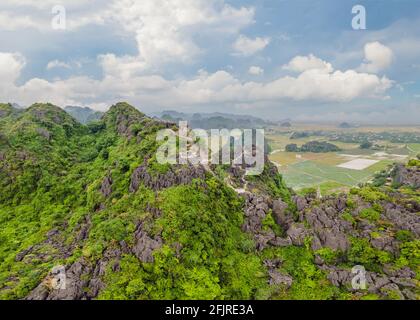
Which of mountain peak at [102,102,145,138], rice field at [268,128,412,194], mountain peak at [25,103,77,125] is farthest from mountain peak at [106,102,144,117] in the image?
rice field at [268,128,412,194]

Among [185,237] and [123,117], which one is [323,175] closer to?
[123,117]

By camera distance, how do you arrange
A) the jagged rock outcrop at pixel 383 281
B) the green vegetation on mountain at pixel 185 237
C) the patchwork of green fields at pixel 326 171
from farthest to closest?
the patchwork of green fields at pixel 326 171, the green vegetation on mountain at pixel 185 237, the jagged rock outcrop at pixel 383 281

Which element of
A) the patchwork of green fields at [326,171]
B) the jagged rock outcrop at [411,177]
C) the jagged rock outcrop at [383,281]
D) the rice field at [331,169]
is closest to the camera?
the jagged rock outcrop at [383,281]

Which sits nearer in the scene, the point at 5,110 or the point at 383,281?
the point at 383,281

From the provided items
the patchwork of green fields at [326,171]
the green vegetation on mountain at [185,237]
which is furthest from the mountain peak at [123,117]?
the patchwork of green fields at [326,171]

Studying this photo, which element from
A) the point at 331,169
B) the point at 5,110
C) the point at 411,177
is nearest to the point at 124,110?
the point at 5,110

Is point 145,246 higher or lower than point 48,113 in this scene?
lower

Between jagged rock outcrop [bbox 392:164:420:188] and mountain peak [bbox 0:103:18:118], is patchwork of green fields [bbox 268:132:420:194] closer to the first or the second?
jagged rock outcrop [bbox 392:164:420:188]

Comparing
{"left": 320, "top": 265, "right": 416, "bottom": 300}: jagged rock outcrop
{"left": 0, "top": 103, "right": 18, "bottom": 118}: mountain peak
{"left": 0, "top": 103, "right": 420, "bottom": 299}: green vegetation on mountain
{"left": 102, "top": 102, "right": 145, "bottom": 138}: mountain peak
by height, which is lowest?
{"left": 320, "top": 265, "right": 416, "bottom": 300}: jagged rock outcrop

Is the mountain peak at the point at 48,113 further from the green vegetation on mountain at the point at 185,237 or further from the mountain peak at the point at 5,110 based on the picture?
the green vegetation on mountain at the point at 185,237
